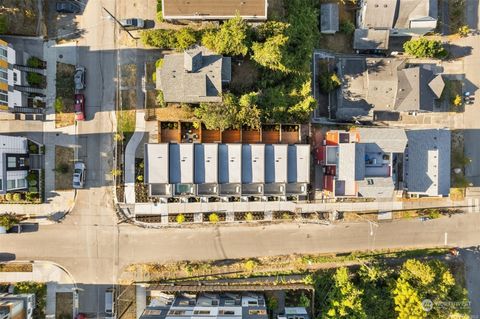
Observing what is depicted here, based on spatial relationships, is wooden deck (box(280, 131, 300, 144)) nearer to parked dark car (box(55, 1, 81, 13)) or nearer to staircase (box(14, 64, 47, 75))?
parked dark car (box(55, 1, 81, 13))

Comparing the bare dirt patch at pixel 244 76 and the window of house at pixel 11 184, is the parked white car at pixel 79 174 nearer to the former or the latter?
the window of house at pixel 11 184

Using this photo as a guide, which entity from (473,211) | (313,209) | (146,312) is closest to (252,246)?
(313,209)

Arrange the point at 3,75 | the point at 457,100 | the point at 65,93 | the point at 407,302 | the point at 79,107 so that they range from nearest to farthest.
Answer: the point at 3,75 < the point at 407,302 < the point at 79,107 < the point at 65,93 < the point at 457,100

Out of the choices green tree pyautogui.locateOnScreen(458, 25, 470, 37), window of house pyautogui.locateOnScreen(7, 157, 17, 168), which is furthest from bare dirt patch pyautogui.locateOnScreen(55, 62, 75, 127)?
green tree pyautogui.locateOnScreen(458, 25, 470, 37)

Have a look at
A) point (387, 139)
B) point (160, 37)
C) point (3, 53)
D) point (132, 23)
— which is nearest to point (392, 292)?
point (387, 139)

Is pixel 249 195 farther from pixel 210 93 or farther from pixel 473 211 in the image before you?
pixel 473 211

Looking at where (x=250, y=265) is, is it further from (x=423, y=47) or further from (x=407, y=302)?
(x=423, y=47)

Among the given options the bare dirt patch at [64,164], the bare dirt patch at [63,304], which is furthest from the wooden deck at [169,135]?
the bare dirt patch at [63,304]
